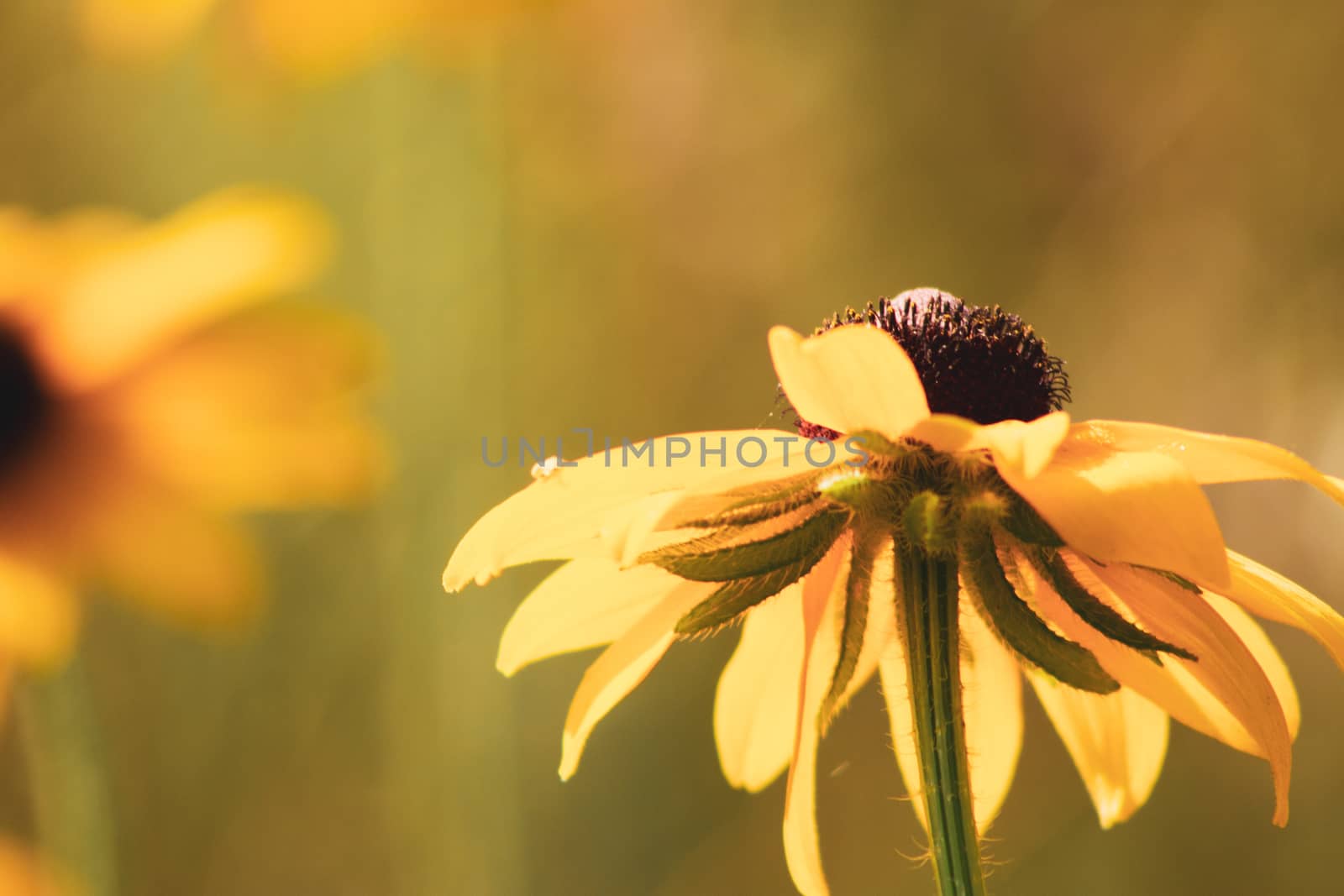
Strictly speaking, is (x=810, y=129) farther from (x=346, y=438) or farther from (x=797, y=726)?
(x=797, y=726)

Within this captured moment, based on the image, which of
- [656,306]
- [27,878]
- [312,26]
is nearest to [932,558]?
[27,878]

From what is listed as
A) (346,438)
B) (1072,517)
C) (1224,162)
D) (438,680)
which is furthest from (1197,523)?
(1224,162)

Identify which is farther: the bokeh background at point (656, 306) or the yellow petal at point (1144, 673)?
the bokeh background at point (656, 306)

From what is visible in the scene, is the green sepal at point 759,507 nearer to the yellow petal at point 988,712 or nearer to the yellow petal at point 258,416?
the yellow petal at point 988,712

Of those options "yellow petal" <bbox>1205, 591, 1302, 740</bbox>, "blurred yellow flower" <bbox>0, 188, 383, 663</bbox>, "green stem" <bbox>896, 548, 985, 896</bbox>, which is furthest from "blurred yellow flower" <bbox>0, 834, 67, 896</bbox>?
"yellow petal" <bbox>1205, 591, 1302, 740</bbox>

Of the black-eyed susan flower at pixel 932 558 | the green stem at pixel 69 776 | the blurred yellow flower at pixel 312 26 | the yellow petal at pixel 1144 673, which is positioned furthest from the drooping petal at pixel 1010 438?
the blurred yellow flower at pixel 312 26

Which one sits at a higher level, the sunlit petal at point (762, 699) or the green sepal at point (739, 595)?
the green sepal at point (739, 595)

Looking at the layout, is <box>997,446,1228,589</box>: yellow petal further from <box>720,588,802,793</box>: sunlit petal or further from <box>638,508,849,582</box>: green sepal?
<box>720,588,802,793</box>: sunlit petal
